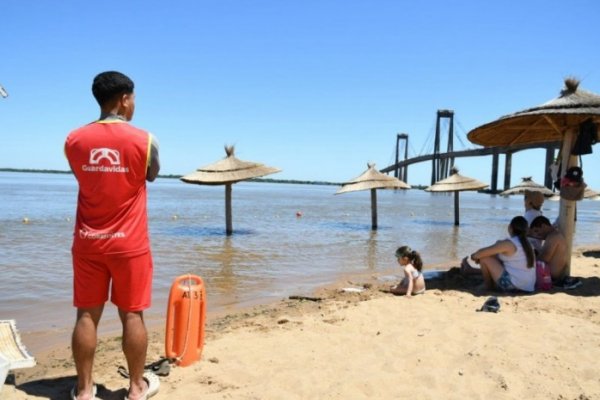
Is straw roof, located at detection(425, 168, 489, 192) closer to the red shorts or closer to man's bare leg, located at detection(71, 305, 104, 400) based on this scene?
the red shorts

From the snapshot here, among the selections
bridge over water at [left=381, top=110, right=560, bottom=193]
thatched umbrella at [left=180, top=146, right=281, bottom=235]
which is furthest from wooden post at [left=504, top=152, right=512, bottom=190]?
thatched umbrella at [left=180, top=146, right=281, bottom=235]

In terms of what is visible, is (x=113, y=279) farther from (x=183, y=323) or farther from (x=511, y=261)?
(x=511, y=261)

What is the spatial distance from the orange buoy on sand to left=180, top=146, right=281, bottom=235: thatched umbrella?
8295 millimetres

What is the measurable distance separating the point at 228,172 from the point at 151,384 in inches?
363

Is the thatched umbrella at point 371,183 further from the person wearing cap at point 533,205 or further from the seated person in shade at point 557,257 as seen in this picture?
the seated person in shade at point 557,257

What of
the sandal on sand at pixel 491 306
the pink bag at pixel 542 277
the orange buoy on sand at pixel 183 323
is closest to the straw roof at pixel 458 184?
the pink bag at pixel 542 277

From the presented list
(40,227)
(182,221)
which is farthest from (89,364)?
(182,221)

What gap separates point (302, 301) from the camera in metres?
4.88

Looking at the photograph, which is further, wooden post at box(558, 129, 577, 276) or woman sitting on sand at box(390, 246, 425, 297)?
wooden post at box(558, 129, 577, 276)

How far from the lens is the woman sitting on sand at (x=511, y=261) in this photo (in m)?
4.56

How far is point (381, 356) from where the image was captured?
2.95m

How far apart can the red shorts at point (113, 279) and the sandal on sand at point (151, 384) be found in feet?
1.44

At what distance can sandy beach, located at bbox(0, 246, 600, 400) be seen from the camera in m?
2.48

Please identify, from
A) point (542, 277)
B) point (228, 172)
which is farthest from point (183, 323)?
point (228, 172)
